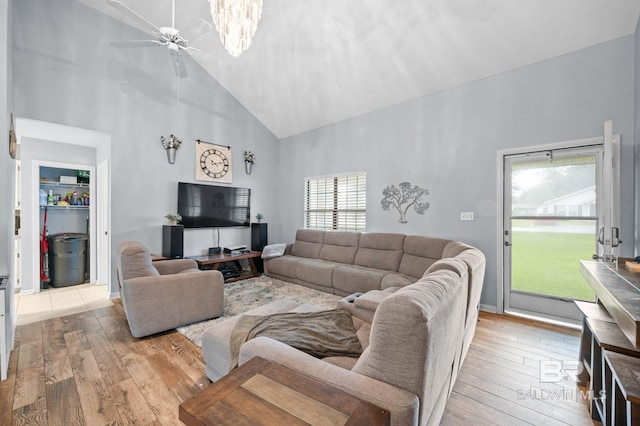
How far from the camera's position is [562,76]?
294cm

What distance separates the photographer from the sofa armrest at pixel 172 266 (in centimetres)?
338

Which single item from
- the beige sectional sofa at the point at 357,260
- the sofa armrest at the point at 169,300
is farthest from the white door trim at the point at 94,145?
the beige sectional sofa at the point at 357,260

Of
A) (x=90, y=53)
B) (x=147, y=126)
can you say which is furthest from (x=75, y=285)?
(x=90, y=53)

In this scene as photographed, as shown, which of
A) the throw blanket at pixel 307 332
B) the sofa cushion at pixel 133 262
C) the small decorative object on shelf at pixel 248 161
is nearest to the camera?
the throw blanket at pixel 307 332

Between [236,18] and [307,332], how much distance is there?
7.10ft

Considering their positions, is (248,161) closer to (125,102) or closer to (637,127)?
(125,102)

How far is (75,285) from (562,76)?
24.0 ft

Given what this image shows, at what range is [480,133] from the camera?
3465 millimetres

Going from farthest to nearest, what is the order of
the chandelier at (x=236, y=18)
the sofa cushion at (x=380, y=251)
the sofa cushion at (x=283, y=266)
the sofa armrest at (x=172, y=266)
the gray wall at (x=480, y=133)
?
the sofa cushion at (x=283, y=266) < the sofa cushion at (x=380, y=251) < the sofa armrest at (x=172, y=266) < the gray wall at (x=480, y=133) < the chandelier at (x=236, y=18)

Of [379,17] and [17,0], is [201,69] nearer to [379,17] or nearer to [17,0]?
[17,0]

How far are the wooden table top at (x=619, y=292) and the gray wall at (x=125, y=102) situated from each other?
4921mm

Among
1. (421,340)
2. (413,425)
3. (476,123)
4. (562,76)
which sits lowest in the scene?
(413,425)

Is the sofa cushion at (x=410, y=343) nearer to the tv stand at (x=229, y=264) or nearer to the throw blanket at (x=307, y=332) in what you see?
the throw blanket at (x=307, y=332)

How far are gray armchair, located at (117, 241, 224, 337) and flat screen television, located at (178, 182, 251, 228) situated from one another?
1.78 m
